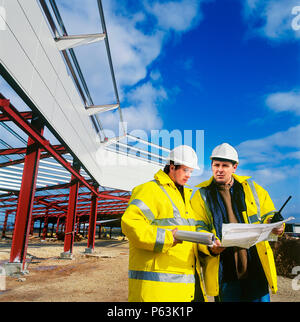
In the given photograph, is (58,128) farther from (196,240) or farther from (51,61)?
(196,240)

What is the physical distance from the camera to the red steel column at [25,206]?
6.68 metres

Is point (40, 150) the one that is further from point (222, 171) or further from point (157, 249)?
point (157, 249)

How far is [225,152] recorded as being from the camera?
2770 mm

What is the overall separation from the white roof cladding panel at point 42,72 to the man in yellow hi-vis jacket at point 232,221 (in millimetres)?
4436

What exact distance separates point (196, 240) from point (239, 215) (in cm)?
113

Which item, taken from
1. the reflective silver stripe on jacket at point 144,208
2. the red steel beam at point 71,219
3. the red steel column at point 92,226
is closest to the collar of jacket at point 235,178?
the reflective silver stripe on jacket at point 144,208

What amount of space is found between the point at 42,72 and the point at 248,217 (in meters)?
6.02

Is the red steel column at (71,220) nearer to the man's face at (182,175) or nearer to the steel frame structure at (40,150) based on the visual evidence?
the steel frame structure at (40,150)

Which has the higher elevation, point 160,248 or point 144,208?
point 144,208

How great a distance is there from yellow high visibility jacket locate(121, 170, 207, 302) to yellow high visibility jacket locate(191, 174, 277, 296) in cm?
34

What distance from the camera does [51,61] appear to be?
261 inches

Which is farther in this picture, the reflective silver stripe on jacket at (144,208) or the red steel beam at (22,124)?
the red steel beam at (22,124)

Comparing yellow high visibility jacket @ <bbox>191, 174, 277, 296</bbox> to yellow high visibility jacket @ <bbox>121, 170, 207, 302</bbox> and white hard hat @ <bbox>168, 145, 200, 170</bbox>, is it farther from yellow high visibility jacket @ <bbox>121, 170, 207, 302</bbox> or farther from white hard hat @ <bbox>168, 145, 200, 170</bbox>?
white hard hat @ <bbox>168, 145, 200, 170</bbox>

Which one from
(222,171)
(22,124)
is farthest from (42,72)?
(222,171)
